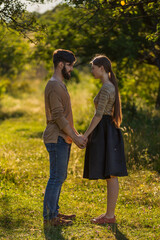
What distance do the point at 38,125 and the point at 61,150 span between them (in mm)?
9453

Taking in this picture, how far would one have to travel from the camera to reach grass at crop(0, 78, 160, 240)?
4.57m

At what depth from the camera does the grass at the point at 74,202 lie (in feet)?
15.0

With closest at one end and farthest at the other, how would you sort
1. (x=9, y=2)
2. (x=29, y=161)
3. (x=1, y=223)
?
(x=1, y=223) < (x=9, y=2) < (x=29, y=161)

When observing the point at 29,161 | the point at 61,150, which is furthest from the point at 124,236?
the point at 29,161

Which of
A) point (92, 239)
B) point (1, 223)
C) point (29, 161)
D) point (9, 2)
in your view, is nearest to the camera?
point (92, 239)

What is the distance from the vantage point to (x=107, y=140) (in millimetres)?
4637

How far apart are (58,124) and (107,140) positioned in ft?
2.23

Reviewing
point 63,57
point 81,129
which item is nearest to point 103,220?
point 63,57

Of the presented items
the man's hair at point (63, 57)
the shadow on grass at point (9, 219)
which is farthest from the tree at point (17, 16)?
the shadow on grass at point (9, 219)

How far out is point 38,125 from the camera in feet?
45.2

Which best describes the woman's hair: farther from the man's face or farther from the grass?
the grass

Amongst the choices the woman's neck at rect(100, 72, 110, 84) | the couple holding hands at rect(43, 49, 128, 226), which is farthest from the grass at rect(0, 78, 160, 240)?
the woman's neck at rect(100, 72, 110, 84)

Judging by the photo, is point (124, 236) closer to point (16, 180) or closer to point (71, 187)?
point (71, 187)

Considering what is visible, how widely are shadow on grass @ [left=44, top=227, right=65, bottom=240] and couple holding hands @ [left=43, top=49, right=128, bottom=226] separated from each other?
0.26ft
